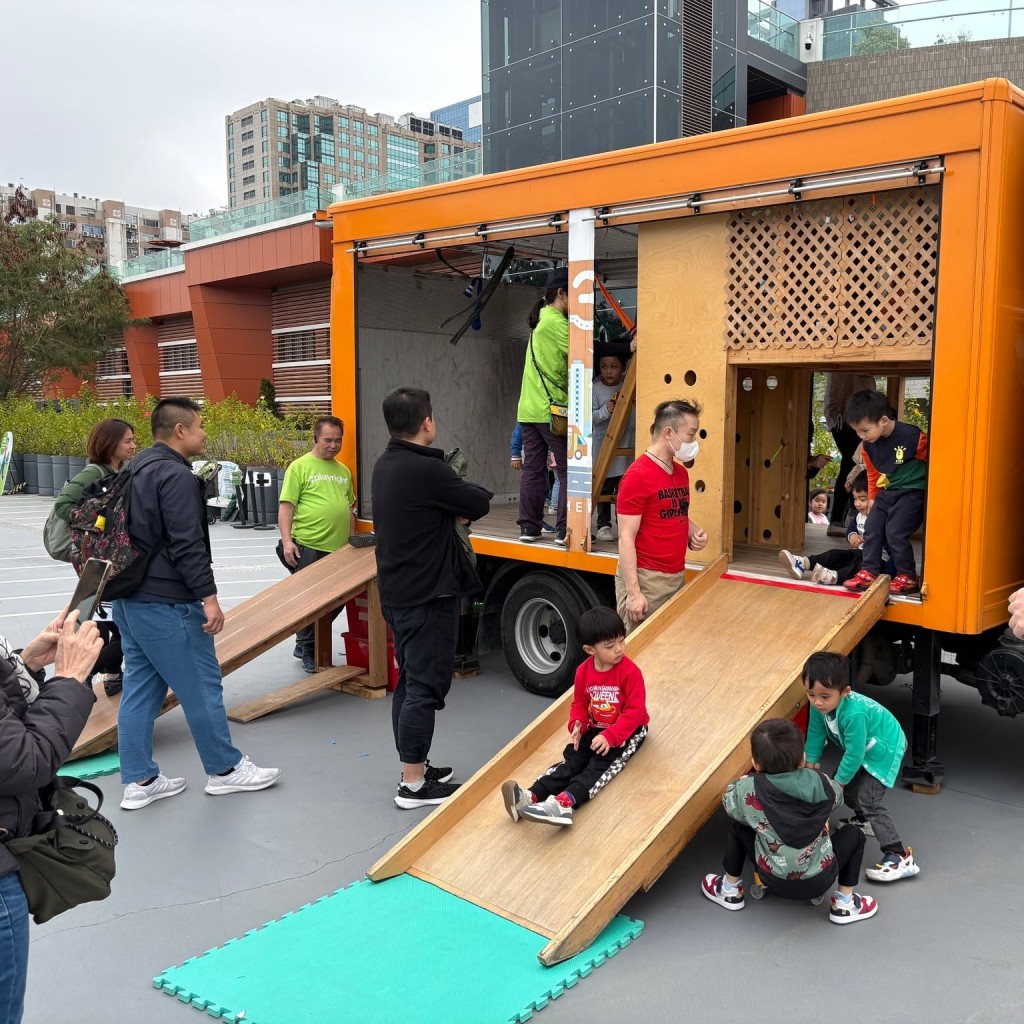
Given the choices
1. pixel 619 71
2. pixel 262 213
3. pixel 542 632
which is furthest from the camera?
pixel 262 213

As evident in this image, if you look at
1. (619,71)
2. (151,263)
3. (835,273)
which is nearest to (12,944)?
(835,273)

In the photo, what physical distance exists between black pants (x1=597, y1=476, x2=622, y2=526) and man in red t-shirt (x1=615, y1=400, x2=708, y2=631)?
61.7 inches

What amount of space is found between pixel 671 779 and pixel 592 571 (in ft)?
6.96

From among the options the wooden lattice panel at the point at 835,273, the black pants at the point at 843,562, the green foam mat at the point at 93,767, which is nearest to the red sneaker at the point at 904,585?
the black pants at the point at 843,562

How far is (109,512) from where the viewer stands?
4.51 metres

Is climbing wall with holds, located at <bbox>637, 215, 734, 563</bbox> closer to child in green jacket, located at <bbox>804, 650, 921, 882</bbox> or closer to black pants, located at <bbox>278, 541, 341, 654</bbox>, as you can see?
child in green jacket, located at <bbox>804, 650, 921, 882</bbox>

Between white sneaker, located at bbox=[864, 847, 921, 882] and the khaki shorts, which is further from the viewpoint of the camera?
the khaki shorts

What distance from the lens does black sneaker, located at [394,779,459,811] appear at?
4.70 metres

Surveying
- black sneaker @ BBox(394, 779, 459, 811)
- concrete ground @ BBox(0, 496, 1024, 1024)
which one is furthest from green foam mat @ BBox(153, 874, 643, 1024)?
black sneaker @ BBox(394, 779, 459, 811)

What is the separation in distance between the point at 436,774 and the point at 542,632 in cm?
196

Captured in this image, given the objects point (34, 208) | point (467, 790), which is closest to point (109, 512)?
point (467, 790)

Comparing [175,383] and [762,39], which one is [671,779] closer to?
[762,39]

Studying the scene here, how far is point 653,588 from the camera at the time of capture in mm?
5133

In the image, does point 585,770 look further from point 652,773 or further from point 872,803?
point 872,803
